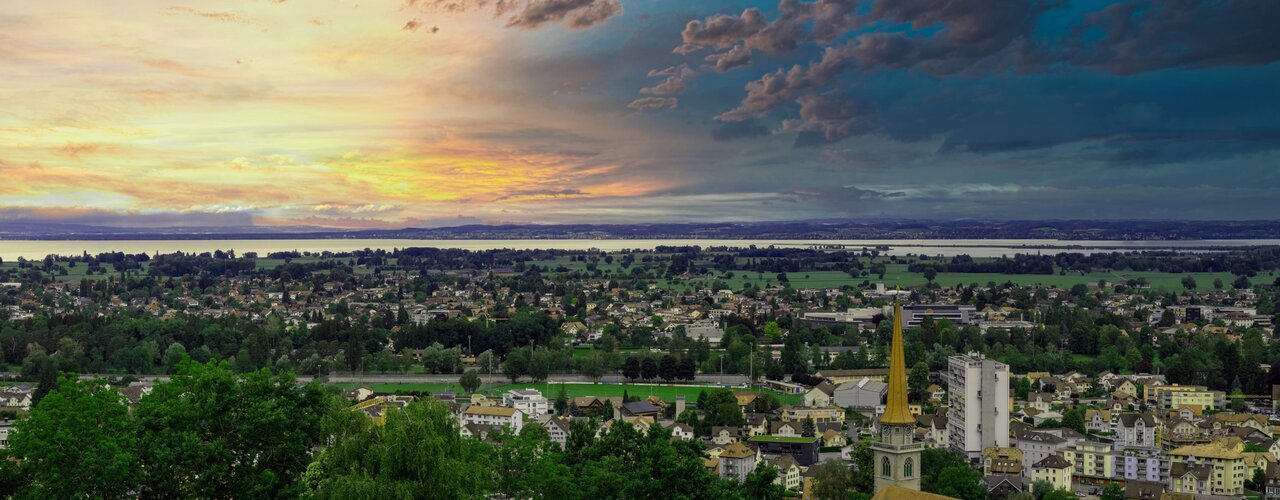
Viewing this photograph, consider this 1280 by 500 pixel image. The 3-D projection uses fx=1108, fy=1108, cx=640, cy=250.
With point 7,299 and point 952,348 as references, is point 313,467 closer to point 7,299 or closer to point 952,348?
point 952,348

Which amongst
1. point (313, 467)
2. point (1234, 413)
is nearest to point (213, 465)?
point (313, 467)

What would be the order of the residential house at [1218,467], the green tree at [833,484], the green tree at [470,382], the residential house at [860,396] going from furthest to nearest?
the residential house at [860,396]
the green tree at [470,382]
the residential house at [1218,467]
the green tree at [833,484]

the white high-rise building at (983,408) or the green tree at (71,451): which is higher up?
the green tree at (71,451)

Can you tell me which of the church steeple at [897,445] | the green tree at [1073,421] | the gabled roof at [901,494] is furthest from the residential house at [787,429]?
the gabled roof at [901,494]

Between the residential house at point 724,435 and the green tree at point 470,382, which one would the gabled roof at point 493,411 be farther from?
the residential house at point 724,435

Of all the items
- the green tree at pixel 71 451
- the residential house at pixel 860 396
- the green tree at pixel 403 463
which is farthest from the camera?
the residential house at pixel 860 396

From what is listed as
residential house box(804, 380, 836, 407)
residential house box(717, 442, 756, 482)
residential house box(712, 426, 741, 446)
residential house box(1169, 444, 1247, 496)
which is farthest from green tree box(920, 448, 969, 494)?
residential house box(804, 380, 836, 407)

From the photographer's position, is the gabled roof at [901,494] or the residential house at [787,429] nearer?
the gabled roof at [901,494]
